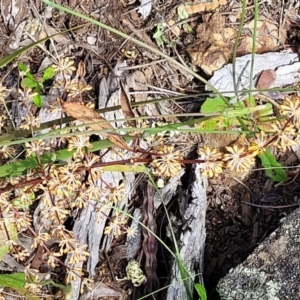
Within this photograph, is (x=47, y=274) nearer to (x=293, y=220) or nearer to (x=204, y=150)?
(x=293, y=220)

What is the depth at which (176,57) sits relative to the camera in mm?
2246

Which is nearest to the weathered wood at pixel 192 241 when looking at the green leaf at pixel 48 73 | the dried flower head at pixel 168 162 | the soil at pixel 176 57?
the soil at pixel 176 57

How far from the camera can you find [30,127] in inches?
55.8

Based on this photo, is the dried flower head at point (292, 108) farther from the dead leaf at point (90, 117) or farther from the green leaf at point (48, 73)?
the green leaf at point (48, 73)

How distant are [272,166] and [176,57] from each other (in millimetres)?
612

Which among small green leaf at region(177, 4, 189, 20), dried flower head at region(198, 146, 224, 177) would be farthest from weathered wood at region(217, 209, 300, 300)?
small green leaf at region(177, 4, 189, 20)

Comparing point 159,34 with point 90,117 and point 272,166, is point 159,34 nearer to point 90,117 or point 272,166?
point 272,166

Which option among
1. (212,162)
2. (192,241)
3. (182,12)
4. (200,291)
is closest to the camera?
(212,162)

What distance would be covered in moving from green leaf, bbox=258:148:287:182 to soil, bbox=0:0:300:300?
0.06m

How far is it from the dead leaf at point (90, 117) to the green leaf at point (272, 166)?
930 millimetres

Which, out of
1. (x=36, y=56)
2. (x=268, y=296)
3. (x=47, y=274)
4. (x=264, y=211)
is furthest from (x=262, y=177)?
(x=36, y=56)

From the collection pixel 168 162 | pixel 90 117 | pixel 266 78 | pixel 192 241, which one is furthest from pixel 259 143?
pixel 266 78

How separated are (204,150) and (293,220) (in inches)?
35.0

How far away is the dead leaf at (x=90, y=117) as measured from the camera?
1252 mm
